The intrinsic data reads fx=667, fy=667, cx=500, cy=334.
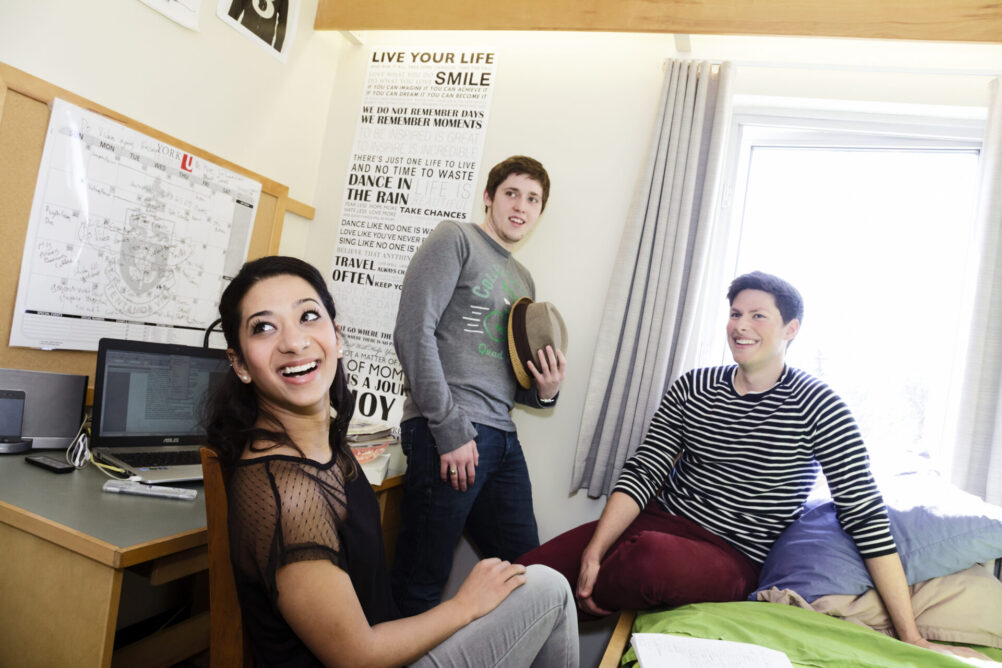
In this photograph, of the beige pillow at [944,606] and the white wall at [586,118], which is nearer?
the beige pillow at [944,606]

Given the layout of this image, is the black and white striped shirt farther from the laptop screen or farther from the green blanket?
the laptop screen

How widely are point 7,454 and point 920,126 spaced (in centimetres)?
284

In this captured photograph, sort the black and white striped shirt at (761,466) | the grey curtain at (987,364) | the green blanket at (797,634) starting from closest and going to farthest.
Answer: the green blanket at (797,634) → the black and white striped shirt at (761,466) → the grey curtain at (987,364)

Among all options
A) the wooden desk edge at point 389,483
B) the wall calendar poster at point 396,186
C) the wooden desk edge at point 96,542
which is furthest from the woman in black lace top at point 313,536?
the wall calendar poster at point 396,186

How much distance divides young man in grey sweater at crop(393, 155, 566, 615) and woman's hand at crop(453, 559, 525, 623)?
23.3 inches

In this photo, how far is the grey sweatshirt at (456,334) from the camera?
5.83 feet

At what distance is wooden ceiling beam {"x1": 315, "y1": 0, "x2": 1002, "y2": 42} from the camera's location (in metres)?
→ 1.93

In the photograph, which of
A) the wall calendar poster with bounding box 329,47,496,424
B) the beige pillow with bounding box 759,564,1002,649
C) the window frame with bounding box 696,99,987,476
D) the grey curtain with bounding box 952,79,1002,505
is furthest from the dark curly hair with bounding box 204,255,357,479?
the grey curtain with bounding box 952,79,1002,505

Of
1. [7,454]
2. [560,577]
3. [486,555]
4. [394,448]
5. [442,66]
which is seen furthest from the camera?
[442,66]

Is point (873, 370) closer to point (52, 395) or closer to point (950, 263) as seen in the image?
point (950, 263)

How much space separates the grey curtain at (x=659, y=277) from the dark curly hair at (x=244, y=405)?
3.84ft

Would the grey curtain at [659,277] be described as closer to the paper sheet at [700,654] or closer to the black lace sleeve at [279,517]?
the paper sheet at [700,654]

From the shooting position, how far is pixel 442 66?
2631 millimetres

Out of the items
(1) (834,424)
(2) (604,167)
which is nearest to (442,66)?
(2) (604,167)
